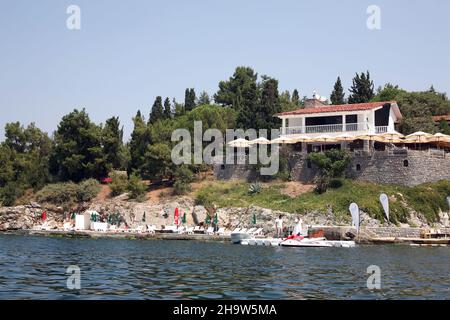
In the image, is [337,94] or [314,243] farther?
[337,94]

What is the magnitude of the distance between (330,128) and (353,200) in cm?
1086

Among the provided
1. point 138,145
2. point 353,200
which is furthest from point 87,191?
point 353,200

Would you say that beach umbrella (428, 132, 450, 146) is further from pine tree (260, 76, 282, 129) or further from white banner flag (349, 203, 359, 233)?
pine tree (260, 76, 282, 129)

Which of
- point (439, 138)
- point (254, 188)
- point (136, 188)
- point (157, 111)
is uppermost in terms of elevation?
point (157, 111)

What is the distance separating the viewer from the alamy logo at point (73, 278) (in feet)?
67.5

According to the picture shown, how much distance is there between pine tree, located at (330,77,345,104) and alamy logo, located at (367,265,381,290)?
51465 millimetres

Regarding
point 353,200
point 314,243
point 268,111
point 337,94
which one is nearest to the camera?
point 314,243

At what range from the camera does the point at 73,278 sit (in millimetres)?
22266

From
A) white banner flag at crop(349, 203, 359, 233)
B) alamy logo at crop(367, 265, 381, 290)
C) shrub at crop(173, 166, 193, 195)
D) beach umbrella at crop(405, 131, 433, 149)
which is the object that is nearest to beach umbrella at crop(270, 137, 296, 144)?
shrub at crop(173, 166, 193, 195)

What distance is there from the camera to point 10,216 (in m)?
63.9

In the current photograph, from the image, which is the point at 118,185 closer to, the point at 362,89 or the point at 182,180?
the point at 182,180

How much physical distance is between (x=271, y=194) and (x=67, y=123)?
25341 mm

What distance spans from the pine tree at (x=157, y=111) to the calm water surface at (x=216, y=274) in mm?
44081

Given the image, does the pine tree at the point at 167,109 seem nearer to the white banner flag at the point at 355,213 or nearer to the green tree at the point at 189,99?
the green tree at the point at 189,99
